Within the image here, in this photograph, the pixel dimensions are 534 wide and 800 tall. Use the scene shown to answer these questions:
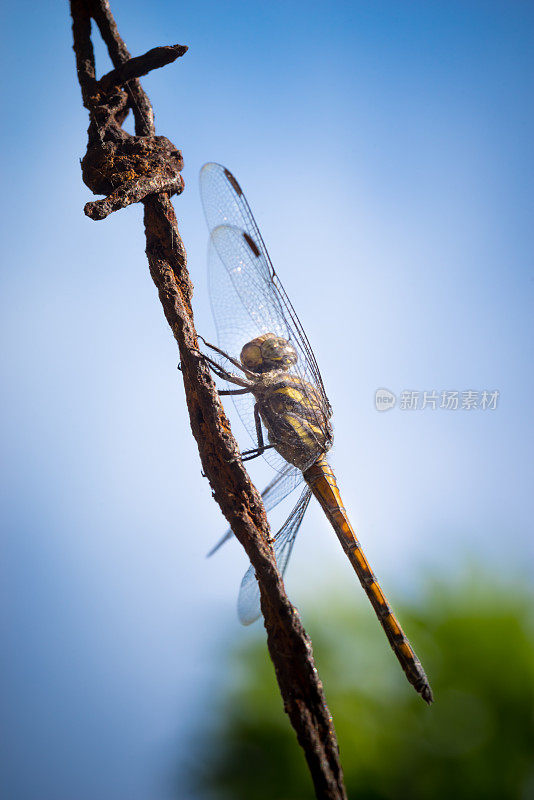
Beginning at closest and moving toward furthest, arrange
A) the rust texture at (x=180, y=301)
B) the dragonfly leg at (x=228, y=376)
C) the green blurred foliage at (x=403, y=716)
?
the rust texture at (x=180, y=301)
the dragonfly leg at (x=228, y=376)
the green blurred foliage at (x=403, y=716)

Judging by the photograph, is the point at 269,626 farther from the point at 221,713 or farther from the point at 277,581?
the point at 221,713

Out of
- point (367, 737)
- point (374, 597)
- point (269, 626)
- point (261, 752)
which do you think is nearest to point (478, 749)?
point (367, 737)

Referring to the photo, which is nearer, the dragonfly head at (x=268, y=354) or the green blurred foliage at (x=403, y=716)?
the dragonfly head at (x=268, y=354)

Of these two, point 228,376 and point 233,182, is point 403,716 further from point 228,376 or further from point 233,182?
point 233,182

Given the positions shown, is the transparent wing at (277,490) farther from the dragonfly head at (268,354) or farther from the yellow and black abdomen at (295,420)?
the dragonfly head at (268,354)

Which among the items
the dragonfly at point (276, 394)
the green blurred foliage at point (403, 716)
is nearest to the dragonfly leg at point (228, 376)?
the dragonfly at point (276, 394)

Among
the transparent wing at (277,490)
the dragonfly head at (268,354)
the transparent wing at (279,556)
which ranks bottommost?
the transparent wing at (279,556)
